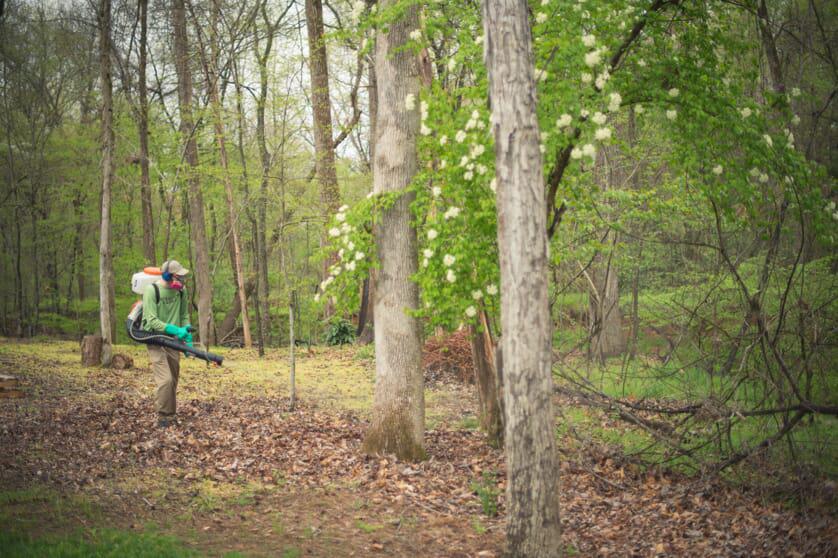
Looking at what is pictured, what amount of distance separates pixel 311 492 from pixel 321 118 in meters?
13.3

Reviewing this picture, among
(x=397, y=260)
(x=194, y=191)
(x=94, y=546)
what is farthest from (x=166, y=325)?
(x=194, y=191)

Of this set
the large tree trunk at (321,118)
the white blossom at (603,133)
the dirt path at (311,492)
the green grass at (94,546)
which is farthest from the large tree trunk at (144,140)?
the white blossom at (603,133)

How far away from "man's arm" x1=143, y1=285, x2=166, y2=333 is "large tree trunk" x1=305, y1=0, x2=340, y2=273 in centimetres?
828

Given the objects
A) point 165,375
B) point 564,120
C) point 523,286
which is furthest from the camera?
point 165,375

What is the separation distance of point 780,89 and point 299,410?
25.2ft

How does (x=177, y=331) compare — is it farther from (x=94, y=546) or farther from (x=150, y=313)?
(x=94, y=546)

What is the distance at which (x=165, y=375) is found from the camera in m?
8.89

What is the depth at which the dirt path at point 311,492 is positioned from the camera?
18.2 ft

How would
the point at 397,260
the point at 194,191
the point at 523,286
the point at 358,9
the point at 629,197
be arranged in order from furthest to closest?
the point at 194,191 < the point at 629,197 < the point at 397,260 < the point at 358,9 < the point at 523,286

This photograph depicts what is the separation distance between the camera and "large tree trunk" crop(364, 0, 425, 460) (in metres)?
7.95

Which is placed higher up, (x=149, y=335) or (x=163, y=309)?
(x=163, y=309)

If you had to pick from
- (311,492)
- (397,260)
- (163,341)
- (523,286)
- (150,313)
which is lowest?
(311,492)

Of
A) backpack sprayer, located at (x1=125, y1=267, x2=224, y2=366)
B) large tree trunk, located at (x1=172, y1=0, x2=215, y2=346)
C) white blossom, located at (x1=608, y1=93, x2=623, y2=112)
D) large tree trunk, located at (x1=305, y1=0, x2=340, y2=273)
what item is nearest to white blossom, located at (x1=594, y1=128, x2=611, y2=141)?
white blossom, located at (x1=608, y1=93, x2=623, y2=112)

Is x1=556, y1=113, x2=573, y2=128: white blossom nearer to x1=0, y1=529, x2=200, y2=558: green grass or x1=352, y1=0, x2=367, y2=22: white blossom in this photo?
x1=352, y1=0, x2=367, y2=22: white blossom
